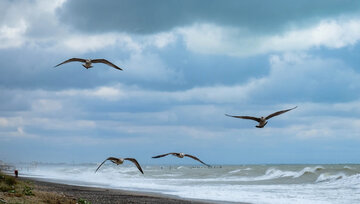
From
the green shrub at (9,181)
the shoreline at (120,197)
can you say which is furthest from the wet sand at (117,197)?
the green shrub at (9,181)

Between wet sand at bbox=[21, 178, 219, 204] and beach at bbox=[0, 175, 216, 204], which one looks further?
wet sand at bbox=[21, 178, 219, 204]

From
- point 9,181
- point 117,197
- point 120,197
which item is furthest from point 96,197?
point 9,181

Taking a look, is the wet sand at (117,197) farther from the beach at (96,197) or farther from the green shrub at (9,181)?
the green shrub at (9,181)

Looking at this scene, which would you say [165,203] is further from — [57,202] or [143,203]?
[57,202]

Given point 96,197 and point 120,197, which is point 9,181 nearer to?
point 96,197

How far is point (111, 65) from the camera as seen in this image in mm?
10938

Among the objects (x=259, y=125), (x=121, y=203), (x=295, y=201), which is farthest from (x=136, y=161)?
(x=295, y=201)

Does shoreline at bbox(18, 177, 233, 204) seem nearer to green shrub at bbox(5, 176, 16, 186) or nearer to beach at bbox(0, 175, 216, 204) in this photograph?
beach at bbox(0, 175, 216, 204)

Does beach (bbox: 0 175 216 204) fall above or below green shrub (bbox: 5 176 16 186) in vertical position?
below

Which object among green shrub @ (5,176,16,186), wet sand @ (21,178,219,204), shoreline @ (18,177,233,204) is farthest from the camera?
shoreline @ (18,177,233,204)

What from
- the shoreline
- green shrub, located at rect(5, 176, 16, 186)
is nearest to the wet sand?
the shoreline

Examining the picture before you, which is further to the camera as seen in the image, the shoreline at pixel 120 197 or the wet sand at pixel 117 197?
the shoreline at pixel 120 197

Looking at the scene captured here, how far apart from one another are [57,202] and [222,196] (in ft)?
42.4

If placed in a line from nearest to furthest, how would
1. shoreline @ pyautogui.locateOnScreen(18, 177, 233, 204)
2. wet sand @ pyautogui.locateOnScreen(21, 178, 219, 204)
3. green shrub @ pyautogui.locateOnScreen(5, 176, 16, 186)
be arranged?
green shrub @ pyautogui.locateOnScreen(5, 176, 16, 186)
wet sand @ pyautogui.locateOnScreen(21, 178, 219, 204)
shoreline @ pyautogui.locateOnScreen(18, 177, 233, 204)
